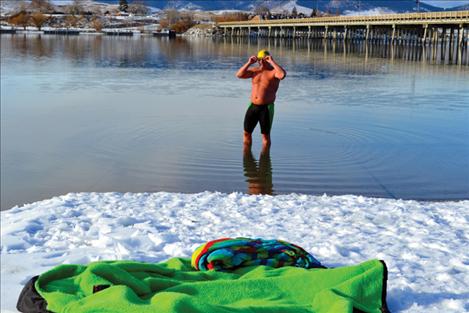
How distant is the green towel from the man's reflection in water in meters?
4.10

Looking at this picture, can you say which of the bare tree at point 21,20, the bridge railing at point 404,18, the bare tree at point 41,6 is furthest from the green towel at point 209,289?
the bare tree at point 41,6

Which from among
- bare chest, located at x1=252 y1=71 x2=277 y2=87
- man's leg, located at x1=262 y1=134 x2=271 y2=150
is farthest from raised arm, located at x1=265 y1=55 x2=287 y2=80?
man's leg, located at x1=262 y1=134 x2=271 y2=150

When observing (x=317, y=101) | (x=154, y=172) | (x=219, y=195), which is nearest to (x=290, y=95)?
(x=317, y=101)

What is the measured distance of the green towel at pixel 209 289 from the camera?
300cm

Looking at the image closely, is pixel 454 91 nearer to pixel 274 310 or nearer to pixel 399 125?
pixel 399 125

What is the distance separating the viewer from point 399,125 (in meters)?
12.5

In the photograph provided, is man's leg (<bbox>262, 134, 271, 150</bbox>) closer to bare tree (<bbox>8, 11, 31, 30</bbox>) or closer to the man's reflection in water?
the man's reflection in water

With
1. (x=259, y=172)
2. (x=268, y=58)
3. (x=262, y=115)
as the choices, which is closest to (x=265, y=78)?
(x=268, y=58)

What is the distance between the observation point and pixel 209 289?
3320 mm

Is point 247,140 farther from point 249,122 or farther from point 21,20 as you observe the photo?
point 21,20

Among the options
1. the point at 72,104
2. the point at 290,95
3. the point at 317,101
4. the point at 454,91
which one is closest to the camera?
the point at 72,104

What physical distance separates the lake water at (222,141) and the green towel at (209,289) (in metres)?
4.06

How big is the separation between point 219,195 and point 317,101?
380 inches

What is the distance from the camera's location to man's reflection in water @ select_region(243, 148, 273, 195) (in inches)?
309
